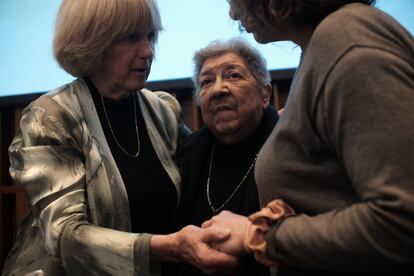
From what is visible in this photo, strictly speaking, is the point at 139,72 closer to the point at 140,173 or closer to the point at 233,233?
the point at 140,173

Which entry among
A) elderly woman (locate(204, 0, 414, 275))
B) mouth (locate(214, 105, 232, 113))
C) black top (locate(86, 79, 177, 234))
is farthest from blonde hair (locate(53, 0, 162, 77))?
elderly woman (locate(204, 0, 414, 275))

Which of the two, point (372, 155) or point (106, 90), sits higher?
point (372, 155)

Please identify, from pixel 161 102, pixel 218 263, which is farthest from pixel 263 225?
pixel 161 102

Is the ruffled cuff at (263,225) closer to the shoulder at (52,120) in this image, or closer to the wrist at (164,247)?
the wrist at (164,247)

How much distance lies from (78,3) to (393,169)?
115 centimetres

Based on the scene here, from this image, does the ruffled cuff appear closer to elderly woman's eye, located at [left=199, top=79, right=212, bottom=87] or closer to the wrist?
the wrist

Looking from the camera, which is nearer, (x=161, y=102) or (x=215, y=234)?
(x=215, y=234)

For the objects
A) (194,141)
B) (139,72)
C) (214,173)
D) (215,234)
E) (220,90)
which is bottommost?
(214,173)

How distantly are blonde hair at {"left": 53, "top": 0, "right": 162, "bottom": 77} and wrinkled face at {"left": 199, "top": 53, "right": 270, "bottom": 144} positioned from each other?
32cm

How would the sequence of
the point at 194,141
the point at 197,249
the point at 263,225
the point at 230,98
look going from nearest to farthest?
1. the point at 263,225
2. the point at 197,249
3. the point at 230,98
4. the point at 194,141

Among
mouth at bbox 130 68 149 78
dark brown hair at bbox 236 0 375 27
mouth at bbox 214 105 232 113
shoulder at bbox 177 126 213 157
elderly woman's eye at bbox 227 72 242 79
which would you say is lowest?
shoulder at bbox 177 126 213 157

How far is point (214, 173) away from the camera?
149 centimetres

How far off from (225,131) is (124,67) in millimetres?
435

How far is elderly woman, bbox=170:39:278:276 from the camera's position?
4.63 feet
